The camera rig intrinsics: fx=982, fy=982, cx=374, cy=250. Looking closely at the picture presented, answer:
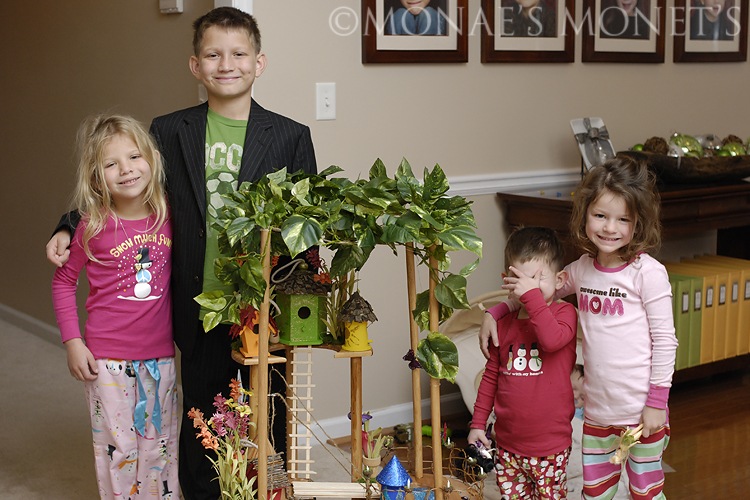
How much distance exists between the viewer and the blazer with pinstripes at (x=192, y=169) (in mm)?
2373

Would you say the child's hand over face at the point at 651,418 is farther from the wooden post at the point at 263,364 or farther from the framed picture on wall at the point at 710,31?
the framed picture on wall at the point at 710,31

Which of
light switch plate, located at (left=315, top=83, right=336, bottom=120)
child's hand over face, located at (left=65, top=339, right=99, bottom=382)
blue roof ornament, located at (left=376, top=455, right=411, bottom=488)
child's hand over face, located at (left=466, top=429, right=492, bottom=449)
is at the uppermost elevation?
light switch plate, located at (left=315, top=83, right=336, bottom=120)

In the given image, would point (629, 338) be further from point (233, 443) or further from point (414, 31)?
point (414, 31)

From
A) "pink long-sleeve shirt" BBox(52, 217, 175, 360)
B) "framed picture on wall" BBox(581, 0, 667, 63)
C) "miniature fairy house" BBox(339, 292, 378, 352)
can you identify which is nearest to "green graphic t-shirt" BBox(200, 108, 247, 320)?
"pink long-sleeve shirt" BBox(52, 217, 175, 360)

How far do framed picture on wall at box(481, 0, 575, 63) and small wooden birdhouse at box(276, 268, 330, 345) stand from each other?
1825 millimetres

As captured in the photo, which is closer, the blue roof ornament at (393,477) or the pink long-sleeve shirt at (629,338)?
the blue roof ornament at (393,477)

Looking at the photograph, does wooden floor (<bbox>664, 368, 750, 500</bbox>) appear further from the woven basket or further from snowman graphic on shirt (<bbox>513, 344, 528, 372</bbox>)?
snowman graphic on shirt (<bbox>513, 344, 528, 372</bbox>)

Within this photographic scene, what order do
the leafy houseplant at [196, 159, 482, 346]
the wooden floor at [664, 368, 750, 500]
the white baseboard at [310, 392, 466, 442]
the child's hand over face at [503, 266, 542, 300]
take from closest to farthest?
the leafy houseplant at [196, 159, 482, 346]
the child's hand over face at [503, 266, 542, 300]
the wooden floor at [664, 368, 750, 500]
the white baseboard at [310, 392, 466, 442]

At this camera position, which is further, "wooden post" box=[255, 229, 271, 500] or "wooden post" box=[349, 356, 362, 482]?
"wooden post" box=[349, 356, 362, 482]

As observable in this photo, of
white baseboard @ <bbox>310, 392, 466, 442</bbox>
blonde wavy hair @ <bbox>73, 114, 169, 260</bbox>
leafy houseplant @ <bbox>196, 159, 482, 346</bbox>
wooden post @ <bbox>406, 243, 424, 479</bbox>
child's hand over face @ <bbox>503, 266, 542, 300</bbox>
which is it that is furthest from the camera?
white baseboard @ <bbox>310, 392, 466, 442</bbox>

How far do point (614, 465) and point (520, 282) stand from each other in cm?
52

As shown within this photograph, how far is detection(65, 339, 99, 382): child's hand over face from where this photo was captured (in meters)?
2.34

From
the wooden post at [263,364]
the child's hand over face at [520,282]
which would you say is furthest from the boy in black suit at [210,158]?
the child's hand over face at [520,282]

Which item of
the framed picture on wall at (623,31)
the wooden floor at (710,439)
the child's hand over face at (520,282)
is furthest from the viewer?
the framed picture on wall at (623,31)
